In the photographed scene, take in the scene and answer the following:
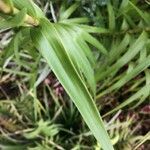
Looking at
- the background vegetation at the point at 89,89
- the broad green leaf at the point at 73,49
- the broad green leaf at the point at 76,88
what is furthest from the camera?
the background vegetation at the point at 89,89

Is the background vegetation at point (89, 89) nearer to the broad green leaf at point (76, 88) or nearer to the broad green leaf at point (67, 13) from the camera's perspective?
the broad green leaf at point (67, 13)

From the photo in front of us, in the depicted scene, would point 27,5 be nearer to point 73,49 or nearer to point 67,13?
point 73,49

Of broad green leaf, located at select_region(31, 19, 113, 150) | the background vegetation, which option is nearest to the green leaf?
broad green leaf, located at select_region(31, 19, 113, 150)

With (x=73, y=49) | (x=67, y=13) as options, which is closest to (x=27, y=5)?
(x=73, y=49)

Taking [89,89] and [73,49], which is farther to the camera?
[89,89]

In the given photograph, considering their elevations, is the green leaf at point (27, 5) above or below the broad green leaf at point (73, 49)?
above

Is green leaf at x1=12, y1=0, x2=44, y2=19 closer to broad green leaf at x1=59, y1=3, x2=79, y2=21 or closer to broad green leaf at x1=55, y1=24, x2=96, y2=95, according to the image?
broad green leaf at x1=55, y1=24, x2=96, y2=95

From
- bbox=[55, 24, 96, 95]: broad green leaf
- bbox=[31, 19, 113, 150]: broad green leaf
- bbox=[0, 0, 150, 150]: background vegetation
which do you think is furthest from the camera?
bbox=[0, 0, 150, 150]: background vegetation

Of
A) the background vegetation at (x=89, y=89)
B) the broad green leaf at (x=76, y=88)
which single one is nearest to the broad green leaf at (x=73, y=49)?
the broad green leaf at (x=76, y=88)
